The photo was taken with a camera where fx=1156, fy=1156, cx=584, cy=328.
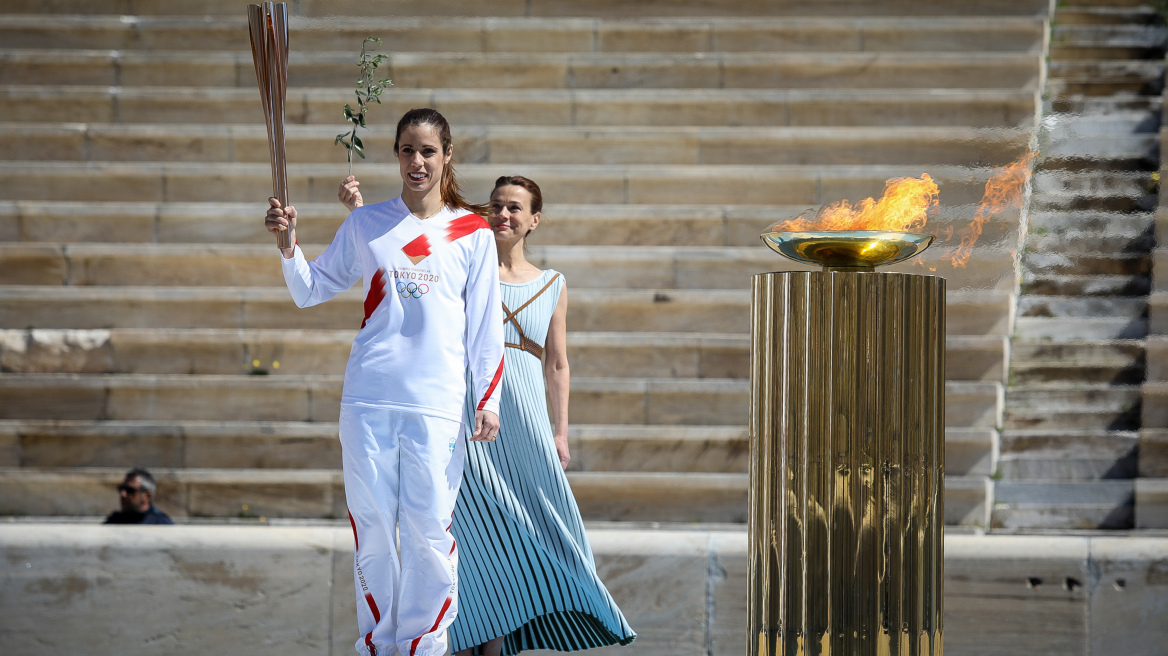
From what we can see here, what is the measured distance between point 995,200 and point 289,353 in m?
5.13

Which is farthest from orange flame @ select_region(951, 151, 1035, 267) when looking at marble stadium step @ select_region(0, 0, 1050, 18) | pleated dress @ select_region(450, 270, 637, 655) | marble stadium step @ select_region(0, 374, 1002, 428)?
marble stadium step @ select_region(0, 0, 1050, 18)

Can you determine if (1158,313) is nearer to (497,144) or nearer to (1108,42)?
(1108,42)

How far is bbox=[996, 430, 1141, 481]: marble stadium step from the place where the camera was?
7227 mm

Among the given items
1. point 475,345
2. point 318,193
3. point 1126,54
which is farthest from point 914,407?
point 1126,54

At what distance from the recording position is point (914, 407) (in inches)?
118

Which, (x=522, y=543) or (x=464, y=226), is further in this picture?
(x=522, y=543)

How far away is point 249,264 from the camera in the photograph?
819cm

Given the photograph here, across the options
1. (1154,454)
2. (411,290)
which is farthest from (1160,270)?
(411,290)

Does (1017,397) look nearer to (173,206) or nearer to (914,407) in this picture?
(914,407)

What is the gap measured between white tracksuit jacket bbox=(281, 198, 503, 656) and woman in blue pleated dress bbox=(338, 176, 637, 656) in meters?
0.45

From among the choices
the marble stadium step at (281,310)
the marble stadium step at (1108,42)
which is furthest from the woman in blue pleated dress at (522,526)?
the marble stadium step at (1108,42)

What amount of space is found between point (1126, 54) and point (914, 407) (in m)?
8.17

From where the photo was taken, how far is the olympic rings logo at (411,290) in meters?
3.45

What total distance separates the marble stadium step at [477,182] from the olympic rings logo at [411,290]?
16.8ft
